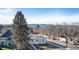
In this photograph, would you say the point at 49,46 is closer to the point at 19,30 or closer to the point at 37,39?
the point at 37,39

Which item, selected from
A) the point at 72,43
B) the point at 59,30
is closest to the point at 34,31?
the point at 59,30

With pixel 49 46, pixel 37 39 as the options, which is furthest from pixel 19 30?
pixel 49 46

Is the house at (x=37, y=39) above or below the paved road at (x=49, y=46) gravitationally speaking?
above

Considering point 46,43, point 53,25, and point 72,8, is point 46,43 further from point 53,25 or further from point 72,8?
point 72,8

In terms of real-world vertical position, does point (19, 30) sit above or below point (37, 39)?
above

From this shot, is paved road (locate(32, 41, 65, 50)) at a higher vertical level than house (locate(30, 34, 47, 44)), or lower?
lower

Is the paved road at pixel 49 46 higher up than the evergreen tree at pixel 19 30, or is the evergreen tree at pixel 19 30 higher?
the evergreen tree at pixel 19 30

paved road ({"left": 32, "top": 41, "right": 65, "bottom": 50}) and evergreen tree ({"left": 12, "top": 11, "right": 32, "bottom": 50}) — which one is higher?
evergreen tree ({"left": 12, "top": 11, "right": 32, "bottom": 50})
